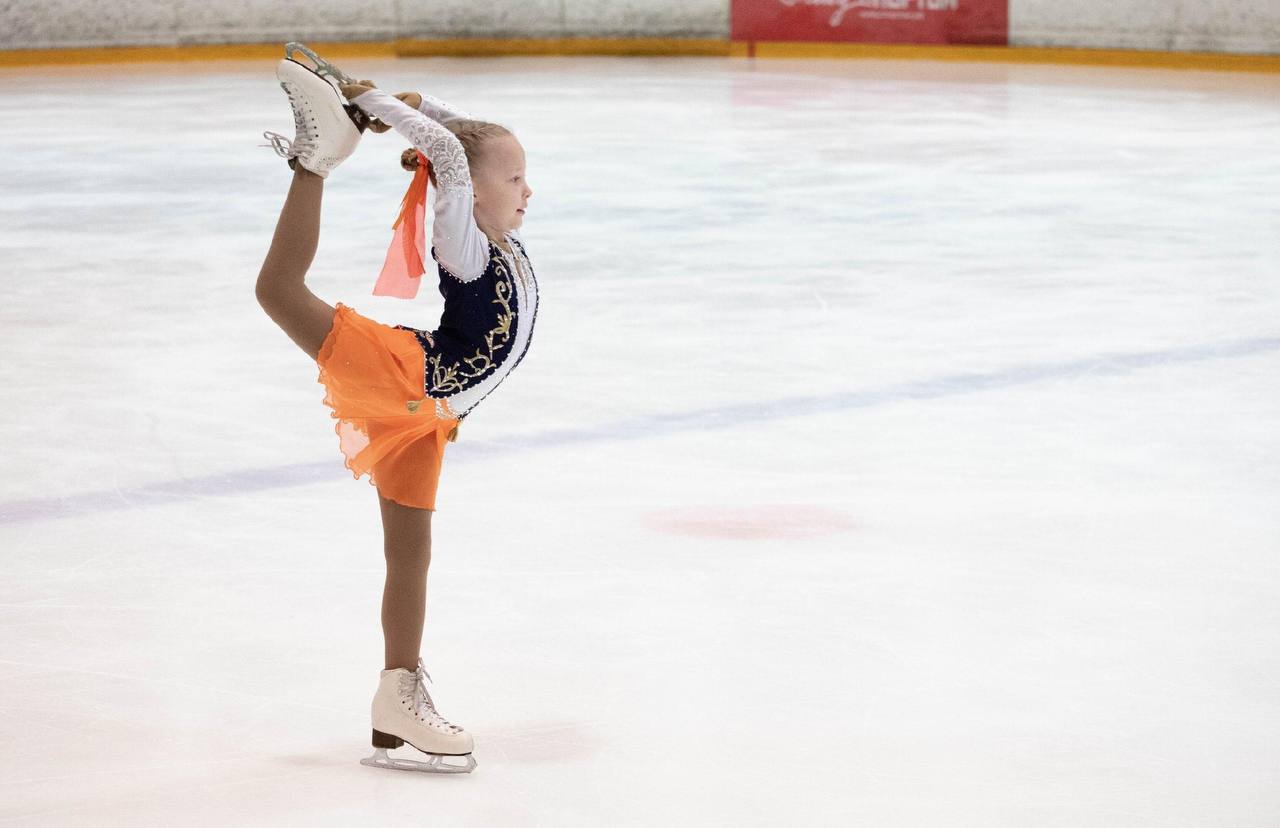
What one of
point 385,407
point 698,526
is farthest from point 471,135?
point 698,526

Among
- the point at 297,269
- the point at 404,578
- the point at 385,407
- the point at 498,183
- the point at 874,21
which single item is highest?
the point at 874,21

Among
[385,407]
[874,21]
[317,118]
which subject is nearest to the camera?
[317,118]

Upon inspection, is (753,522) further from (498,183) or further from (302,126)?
(302,126)

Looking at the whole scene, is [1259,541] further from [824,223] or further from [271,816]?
[824,223]

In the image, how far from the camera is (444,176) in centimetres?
218

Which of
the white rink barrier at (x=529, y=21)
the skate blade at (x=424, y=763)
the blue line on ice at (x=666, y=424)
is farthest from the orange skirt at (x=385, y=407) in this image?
the white rink barrier at (x=529, y=21)

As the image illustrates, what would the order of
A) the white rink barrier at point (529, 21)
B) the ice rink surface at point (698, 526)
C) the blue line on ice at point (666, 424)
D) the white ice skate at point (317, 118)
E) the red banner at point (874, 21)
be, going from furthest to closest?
the red banner at point (874, 21)
the white rink barrier at point (529, 21)
the blue line on ice at point (666, 424)
the ice rink surface at point (698, 526)
the white ice skate at point (317, 118)

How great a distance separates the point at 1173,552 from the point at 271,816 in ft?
5.98

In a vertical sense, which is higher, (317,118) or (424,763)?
(317,118)

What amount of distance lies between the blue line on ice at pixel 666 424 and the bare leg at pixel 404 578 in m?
1.33

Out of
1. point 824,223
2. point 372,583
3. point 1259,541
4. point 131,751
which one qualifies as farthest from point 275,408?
point 824,223

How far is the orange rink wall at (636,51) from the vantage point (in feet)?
43.3

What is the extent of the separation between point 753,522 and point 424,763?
124 cm

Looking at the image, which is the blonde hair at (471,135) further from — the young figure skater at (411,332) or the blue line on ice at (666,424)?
the blue line on ice at (666,424)
